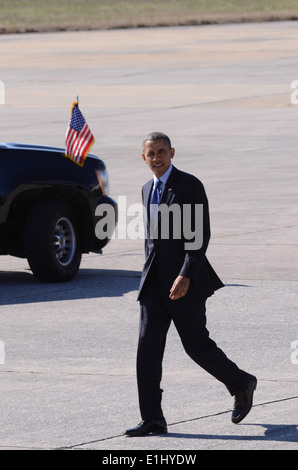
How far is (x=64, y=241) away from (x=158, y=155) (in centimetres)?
532

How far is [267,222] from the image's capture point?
50.8 ft

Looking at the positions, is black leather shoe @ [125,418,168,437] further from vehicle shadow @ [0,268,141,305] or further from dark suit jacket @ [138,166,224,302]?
vehicle shadow @ [0,268,141,305]

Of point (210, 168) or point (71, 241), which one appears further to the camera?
point (210, 168)

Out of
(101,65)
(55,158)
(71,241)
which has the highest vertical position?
(101,65)

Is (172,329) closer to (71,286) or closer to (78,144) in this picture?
(71,286)

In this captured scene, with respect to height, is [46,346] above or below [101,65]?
below

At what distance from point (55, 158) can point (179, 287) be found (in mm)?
5681

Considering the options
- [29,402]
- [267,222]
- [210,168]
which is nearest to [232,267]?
[267,222]

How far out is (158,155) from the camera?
23.1 feet

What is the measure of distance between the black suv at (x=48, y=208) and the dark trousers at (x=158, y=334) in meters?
4.97

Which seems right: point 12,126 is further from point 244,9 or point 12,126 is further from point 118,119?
point 244,9

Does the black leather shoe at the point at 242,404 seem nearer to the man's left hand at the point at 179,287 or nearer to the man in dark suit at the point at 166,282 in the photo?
the man in dark suit at the point at 166,282

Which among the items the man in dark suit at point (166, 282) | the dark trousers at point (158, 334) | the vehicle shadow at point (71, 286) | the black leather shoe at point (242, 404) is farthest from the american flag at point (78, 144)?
the black leather shoe at point (242, 404)

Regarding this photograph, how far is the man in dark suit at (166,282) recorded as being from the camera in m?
6.99
